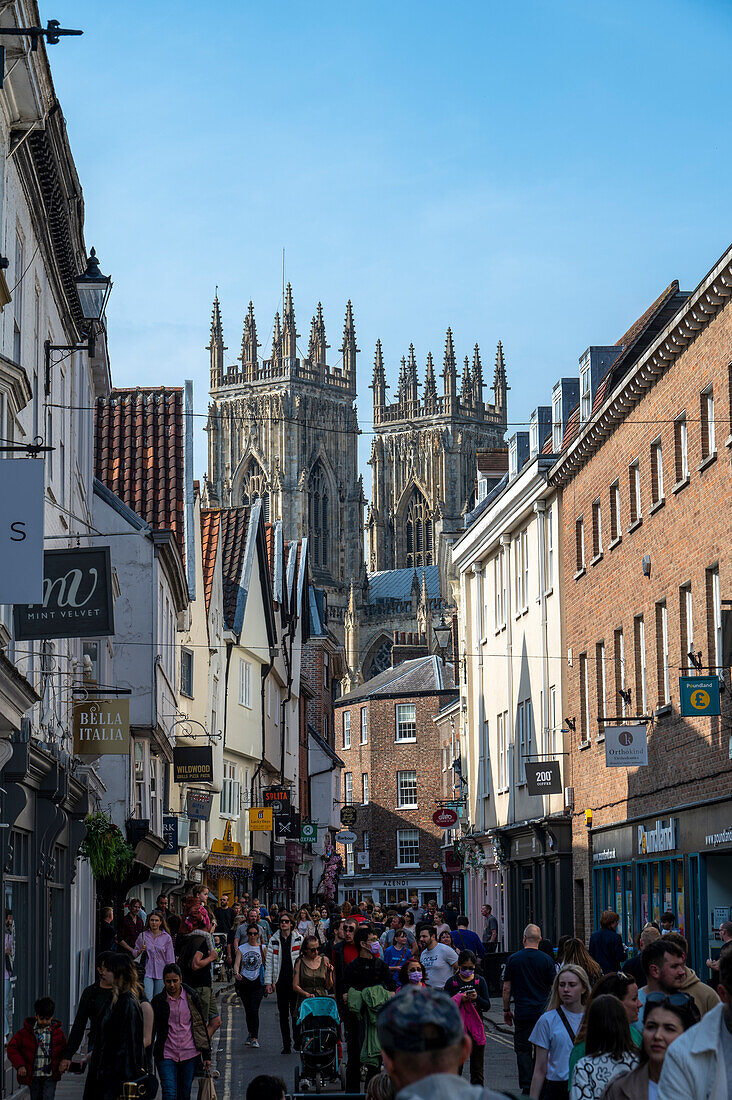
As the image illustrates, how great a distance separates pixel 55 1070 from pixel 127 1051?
1.02 meters

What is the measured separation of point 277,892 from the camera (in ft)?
182

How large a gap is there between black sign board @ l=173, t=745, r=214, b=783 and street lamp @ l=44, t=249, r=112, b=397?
12.2 meters

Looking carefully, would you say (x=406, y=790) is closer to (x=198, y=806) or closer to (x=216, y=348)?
(x=198, y=806)

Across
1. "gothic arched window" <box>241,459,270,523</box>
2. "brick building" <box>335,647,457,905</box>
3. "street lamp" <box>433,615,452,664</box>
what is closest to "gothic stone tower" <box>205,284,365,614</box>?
"gothic arched window" <box>241,459,270,523</box>

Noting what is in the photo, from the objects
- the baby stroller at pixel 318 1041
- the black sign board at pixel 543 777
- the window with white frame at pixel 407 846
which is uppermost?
the black sign board at pixel 543 777

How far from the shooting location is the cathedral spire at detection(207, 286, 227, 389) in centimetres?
14850

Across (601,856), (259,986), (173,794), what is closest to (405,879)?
(173,794)

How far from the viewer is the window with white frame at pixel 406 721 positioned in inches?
3332

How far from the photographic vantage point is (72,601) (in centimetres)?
1438

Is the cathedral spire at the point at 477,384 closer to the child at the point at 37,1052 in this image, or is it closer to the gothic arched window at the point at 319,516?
the gothic arched window at the point at 319,516

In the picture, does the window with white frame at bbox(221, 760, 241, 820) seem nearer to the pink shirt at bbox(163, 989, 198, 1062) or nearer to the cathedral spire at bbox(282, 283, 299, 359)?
the pink shirt at bbox(163, 989, 198, 1062)

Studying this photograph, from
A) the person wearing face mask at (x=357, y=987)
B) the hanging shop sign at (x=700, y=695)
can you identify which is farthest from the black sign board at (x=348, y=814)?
the person wearing face mask at (x=357, y=987)

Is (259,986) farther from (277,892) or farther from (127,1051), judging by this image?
(277,892)

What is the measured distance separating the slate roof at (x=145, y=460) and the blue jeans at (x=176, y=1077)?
22.6 m
